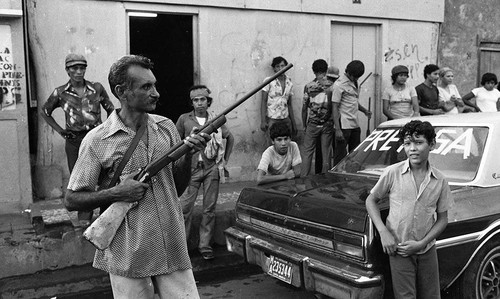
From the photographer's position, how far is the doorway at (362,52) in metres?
9.09

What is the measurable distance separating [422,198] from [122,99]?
1978 mm

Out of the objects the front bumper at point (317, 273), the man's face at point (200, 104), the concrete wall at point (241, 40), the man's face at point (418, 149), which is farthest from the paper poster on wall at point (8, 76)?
the man's face at point (418, 149)

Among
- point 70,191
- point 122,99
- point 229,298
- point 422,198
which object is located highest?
point 122,99

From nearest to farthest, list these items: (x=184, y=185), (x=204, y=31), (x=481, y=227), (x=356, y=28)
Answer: (x=184, y=185), (x=481, y=227), (x=204, y=31), (x=356, y=28)

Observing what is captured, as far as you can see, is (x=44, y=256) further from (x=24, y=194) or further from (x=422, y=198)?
(x=422, y=198)

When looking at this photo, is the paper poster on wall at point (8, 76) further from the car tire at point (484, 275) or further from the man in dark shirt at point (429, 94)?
the man in dark shirt at point (429, 94)

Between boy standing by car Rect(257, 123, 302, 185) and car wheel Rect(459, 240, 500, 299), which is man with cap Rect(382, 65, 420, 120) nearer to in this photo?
boy standing by car Rect(257, 123, 302, 185)

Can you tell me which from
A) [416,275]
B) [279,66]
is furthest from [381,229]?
[279,66]

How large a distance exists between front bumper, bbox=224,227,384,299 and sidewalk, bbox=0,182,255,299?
4.57 feet

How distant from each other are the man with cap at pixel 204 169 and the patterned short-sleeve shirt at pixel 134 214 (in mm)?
2965

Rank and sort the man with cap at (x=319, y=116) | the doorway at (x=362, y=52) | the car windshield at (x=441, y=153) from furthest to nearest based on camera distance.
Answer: the doorway at (x=362, y=52)
the man with cap at (x=319, y=116)
the car windshield at (x=441, y=153)

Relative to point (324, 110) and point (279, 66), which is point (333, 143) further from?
point (279, 66)

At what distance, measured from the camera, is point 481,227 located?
3.79 metres

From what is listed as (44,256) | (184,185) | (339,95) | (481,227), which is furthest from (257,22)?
(184,185)
